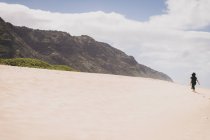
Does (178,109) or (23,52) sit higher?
(23,52)

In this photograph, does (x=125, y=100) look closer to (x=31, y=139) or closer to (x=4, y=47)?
(x=31, y=139)

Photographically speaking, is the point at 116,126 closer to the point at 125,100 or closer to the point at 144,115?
the point at 144,115

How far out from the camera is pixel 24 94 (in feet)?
45.2

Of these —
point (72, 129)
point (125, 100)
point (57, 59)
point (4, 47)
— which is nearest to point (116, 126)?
point (72, 129)

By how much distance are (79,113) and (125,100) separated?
5393 mm

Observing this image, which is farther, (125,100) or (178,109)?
(125,100)

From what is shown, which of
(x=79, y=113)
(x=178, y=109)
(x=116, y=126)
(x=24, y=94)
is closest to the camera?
(x=116, y=126)

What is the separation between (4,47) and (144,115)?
15486cm

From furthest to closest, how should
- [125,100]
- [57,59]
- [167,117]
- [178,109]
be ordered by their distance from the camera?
[57,59] → [125,100] → [178,109] → [167,117]

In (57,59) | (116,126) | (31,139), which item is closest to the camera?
(31,139)

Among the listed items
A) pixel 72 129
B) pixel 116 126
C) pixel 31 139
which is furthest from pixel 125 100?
pixel 31 139

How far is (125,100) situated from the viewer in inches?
655

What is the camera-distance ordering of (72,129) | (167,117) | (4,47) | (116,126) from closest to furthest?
(72,129), (116,126), (167,117), (4,47)

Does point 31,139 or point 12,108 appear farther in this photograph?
point 12,108
